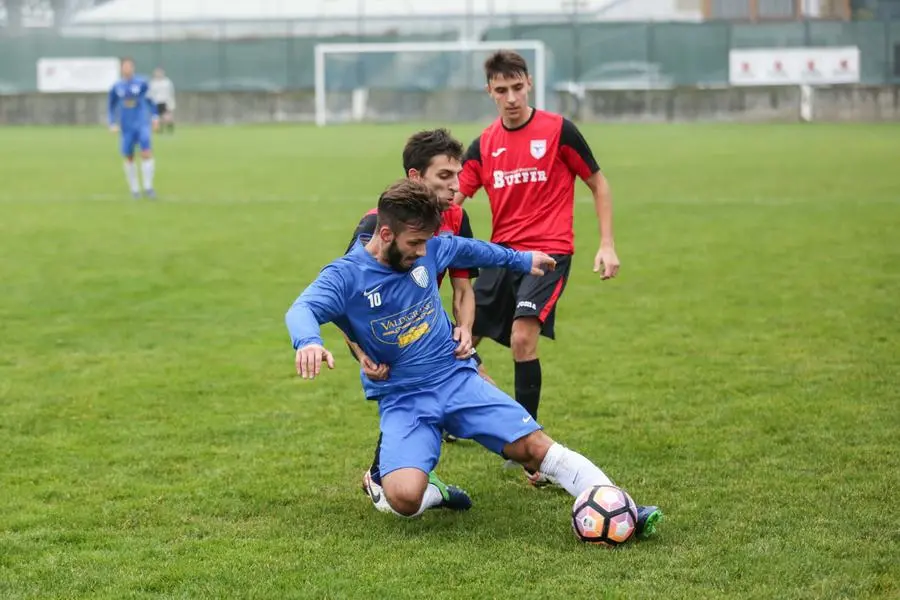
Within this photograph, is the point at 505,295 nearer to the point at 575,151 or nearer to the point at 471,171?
the point at 471,171

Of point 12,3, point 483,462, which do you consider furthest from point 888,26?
point 483,462

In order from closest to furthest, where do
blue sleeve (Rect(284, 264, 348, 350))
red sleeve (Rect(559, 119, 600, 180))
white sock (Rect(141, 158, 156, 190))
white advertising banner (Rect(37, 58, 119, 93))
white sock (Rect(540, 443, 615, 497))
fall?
blue sleeve (Rect(284, 264, 348, 350)) → white sock (Rect(540, 443, 615, 497)) → red sleeve (Rect(559, 119, 600, 180)) → white sock (Rect(141, 158, 156, 190)) → white advertising banner (Rect(37, 58, 119, 93))

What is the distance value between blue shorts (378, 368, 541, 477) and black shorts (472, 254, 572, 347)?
3.88 feet

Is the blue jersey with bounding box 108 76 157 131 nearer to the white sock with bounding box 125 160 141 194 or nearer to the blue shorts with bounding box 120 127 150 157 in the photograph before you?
the blue shorts with bounding box 120 127 150 157

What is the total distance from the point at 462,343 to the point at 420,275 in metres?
0.41

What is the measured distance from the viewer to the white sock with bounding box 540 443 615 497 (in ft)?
18.2

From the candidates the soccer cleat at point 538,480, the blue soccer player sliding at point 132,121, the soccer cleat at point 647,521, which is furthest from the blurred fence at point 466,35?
the soccer cleat at point 647,521

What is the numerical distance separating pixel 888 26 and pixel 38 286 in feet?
109

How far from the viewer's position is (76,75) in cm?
4406

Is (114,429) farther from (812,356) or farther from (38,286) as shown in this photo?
(38,286)

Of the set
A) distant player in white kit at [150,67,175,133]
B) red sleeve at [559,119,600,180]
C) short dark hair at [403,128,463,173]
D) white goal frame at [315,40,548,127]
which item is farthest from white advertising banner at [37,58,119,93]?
short dark hair at [403,128,463,173]

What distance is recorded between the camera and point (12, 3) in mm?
46469

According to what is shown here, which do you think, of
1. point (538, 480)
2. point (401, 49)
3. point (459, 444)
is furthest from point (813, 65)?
point (538, 480)

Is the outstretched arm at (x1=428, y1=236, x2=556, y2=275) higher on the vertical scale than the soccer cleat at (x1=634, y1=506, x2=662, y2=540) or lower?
higher
